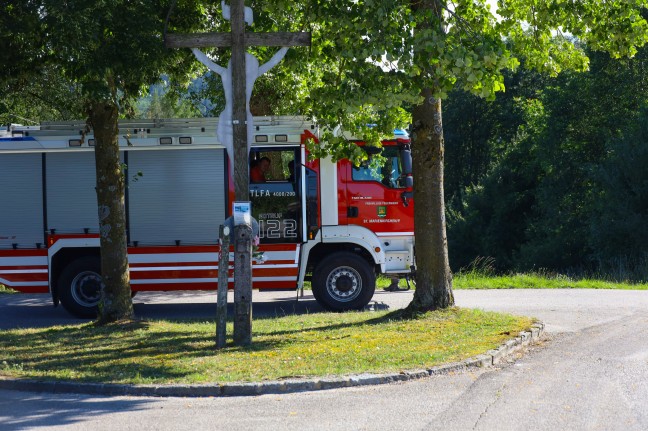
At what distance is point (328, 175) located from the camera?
15.1 meters

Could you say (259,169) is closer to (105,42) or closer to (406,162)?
(406,162)

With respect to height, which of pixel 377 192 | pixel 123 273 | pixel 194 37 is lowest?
pixel 123 273

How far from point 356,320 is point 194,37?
485 centimetres

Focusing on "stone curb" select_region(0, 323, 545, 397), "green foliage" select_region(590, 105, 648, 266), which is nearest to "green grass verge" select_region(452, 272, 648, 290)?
"stone curb" select_region(0, 323, 545, 397)

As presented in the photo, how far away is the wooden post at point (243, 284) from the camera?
10.6 meters

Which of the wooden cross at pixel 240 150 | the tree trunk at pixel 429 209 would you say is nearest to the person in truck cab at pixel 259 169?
Result: the tree trunk at pixel 429 209

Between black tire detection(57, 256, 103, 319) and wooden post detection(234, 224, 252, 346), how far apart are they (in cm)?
494

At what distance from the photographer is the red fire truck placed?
14914mm

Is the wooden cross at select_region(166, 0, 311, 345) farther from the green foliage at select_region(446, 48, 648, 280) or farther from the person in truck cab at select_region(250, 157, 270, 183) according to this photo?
the green foliage at select_region(446, 48, 648, 280)

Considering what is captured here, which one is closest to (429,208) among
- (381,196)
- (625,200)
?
(381,196)

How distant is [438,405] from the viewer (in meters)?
8.00

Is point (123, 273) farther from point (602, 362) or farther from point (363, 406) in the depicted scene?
point (602, 362)

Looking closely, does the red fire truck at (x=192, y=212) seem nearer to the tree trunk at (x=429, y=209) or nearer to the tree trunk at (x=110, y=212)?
the tree trunk at (x=110, y=212)

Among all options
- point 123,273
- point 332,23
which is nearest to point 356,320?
point 123,273
